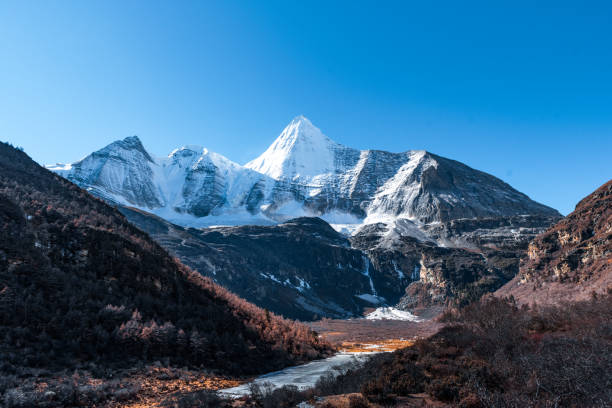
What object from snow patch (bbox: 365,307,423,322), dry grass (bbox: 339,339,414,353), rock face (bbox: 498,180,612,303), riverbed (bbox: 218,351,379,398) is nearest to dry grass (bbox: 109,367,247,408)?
riverbed (bbox: 218,351,379,398)

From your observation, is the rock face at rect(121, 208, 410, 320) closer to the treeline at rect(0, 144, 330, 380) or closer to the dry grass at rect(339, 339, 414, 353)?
the dry grass at rect(339, 339, 414, 353)

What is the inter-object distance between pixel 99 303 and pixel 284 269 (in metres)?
137

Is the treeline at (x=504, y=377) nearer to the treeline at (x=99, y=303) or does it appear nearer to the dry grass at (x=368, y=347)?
the treeline at (x=99, y=303)

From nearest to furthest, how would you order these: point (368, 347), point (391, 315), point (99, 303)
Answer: point (99, 303) < point (368, 347) < point (391, 315)

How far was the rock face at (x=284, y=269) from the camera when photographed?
415 ft

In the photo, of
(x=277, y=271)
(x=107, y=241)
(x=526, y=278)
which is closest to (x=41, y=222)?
(x=107, y=241)

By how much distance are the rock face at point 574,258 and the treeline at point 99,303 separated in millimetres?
51473

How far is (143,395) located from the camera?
1702 centimetres

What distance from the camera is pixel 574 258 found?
241 ft

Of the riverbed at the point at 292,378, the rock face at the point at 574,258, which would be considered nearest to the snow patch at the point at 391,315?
the rock face at the point at 574,258

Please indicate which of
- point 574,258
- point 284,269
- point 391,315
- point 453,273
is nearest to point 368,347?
point 574,258

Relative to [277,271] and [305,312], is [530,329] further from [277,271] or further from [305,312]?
[277,271]

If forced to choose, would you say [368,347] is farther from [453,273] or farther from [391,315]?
[453,273]

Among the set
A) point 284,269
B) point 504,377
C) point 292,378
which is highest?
point 284,269
